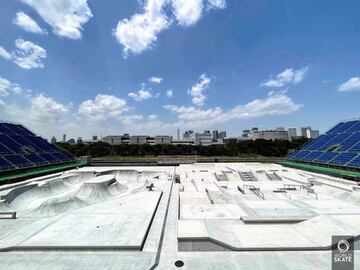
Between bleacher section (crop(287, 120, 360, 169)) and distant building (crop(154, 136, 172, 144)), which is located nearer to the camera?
bleacher section (crop(287, 120, 360, 169))

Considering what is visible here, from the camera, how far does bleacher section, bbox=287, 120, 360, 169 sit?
2657 cm

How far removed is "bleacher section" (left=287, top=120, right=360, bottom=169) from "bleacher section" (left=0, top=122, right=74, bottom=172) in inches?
1788

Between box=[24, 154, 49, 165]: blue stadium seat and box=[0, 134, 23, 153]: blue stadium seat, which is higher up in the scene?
box=[0, 134, 23, 153]: blue stadium seat

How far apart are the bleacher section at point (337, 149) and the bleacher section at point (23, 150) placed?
1788 inches

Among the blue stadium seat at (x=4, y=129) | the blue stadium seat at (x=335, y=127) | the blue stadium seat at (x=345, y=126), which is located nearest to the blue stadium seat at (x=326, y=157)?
the blue stadium seat at (x=345, y=126)

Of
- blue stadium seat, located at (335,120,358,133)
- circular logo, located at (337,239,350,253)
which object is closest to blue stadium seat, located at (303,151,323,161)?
blue stadium seat, located at (335,120,358,133)

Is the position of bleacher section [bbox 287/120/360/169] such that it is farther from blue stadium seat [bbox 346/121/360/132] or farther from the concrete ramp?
the concrete ramp

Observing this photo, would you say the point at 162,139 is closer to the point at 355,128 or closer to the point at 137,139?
the point at 137,139

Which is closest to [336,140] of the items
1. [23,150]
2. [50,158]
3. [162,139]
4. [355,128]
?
[355,128]

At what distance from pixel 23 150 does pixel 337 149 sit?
5174 cm

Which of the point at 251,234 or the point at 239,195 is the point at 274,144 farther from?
the point at 251,234

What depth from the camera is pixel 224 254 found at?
8.66m

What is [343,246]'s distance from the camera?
888 cm

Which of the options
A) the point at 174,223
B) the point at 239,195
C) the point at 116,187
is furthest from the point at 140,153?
the point at 174,223
